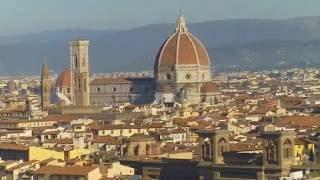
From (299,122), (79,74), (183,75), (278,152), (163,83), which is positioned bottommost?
(278,152)

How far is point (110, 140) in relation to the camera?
60625mm

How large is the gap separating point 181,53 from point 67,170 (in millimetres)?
65408

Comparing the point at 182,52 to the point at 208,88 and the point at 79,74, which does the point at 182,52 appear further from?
the point at 79,74

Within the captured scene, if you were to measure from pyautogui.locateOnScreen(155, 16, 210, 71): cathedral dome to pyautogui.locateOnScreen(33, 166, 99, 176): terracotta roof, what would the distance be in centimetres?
6374

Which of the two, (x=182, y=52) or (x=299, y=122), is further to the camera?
(x=182, y=52)

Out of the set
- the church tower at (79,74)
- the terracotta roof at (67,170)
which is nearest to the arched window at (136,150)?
the terracotta roof at (67,170)

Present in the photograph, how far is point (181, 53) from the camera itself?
109688 millimetres

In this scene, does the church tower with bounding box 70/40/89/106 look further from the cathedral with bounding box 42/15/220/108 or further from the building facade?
the building facade

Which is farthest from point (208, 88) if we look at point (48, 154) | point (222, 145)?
point (222, 145)

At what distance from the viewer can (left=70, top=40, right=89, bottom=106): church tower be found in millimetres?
107688

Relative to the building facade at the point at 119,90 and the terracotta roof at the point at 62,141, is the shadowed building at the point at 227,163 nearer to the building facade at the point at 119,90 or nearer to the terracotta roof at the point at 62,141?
the terracotta roof at the point at 62,141

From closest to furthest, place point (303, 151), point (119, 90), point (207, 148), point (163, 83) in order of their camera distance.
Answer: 1. point (207, 148)
2. point (303, 151)
3. point (163, 83)
4. point (119, 90)

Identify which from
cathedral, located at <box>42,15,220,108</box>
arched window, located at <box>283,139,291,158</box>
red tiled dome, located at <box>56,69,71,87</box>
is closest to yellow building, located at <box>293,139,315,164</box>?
arched window, located at <box>283,139,291,158</box>

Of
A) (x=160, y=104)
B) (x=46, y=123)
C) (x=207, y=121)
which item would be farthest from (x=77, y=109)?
(x=207, y=121)
